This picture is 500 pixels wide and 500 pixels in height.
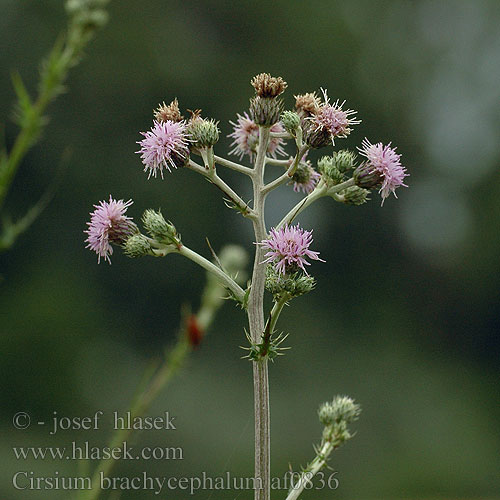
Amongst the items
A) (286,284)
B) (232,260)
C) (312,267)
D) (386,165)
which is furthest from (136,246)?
(312,267)

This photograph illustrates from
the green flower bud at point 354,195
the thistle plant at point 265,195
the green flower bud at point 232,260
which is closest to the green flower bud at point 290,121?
the thistle plant at point 265,195

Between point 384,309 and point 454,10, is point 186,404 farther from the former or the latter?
point 454,10

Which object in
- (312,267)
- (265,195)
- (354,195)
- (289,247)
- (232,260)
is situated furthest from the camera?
(312,267)

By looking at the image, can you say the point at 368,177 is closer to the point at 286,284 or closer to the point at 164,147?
the point at 286,284

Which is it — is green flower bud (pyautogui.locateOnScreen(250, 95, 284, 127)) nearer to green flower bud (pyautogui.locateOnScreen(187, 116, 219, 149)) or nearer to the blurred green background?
green flower bud (pyautogui.locateOnScreen(187, 116, 219, 149))

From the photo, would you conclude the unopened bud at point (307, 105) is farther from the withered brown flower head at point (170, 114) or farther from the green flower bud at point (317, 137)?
the withered brown flower head at point (170, 114)

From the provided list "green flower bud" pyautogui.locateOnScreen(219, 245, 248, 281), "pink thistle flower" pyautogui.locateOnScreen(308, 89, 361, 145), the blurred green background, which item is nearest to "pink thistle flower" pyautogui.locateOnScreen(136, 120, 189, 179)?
"pink thistle flower" pyautogui.locateOnScreen(308, 89, 361, 145)
